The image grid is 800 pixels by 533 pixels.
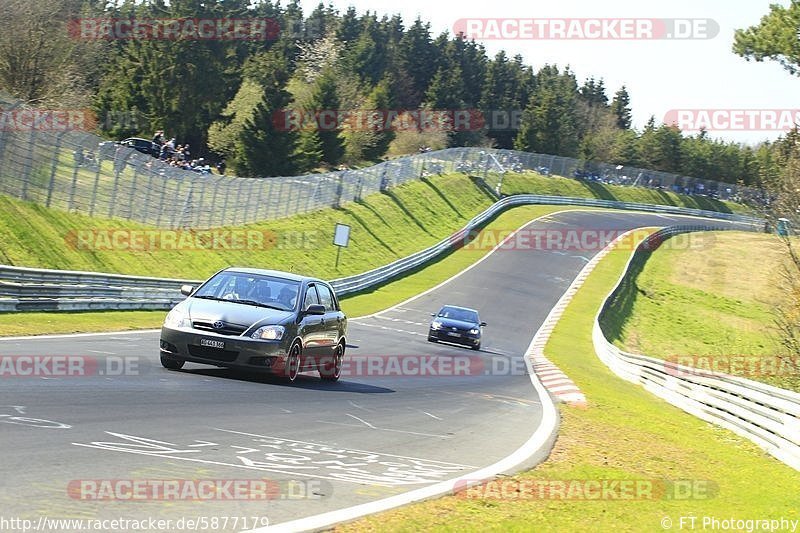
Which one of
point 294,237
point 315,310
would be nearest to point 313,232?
point 294,237

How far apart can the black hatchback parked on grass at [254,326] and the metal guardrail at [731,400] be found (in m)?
6.53

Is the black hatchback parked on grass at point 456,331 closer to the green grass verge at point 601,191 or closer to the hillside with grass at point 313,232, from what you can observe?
the hillside with grass at point 313,232

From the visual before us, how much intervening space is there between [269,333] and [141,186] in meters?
23.0

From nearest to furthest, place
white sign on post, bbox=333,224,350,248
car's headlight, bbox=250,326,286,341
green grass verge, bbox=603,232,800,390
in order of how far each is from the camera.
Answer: car's headlight, bbox=250,326,286,341 → green grass verge, bbox=603,232,800,390 → white sign on post, bbox=333,224,350,248

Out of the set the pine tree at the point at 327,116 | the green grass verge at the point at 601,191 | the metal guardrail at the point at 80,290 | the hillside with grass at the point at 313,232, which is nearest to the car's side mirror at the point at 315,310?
the metal guardrail at the point at 80,290

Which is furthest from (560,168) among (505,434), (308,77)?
(505,434)

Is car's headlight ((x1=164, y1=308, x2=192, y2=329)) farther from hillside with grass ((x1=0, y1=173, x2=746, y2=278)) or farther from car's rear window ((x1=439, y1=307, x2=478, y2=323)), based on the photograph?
car's rear window ((x1=439, y1=307, x2=478, y2=323))

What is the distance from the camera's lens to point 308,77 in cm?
11319

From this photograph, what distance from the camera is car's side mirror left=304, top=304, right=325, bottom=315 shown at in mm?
15134

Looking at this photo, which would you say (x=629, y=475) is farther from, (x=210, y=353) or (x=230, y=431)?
(x=210, y=353)

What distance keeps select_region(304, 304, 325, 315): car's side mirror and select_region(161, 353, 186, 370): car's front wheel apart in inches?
76.3

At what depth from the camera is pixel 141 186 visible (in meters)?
35.7

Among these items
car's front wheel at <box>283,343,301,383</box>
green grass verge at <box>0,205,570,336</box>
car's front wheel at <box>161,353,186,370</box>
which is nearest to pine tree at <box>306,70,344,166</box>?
green grass verge at <box>0,205,570,336</box>

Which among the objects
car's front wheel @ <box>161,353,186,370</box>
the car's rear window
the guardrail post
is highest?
the guardrail post
